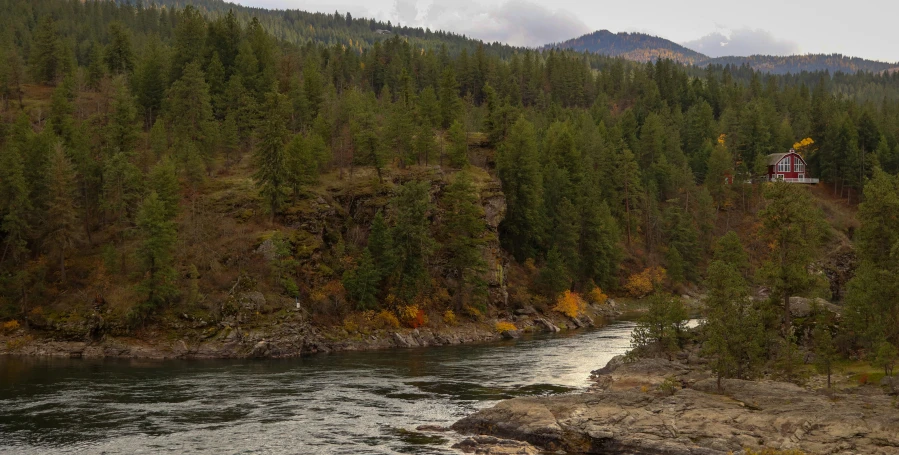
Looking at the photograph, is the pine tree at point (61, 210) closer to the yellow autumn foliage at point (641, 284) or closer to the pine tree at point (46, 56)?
the pine tree at point (46, 56)

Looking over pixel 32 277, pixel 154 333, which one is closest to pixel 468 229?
pixel 154 333

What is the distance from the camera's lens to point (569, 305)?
8919cm

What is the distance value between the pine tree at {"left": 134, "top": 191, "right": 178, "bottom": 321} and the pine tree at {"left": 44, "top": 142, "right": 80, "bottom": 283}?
31.4 feet

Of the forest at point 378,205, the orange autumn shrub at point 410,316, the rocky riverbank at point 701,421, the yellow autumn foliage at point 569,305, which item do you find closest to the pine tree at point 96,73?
the forest at point 378,205

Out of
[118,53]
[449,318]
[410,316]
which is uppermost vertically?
[118,53]

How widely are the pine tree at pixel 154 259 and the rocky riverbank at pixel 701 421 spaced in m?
39.1

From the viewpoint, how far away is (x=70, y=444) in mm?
34469

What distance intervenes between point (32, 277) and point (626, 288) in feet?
250

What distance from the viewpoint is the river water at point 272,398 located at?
3519cm

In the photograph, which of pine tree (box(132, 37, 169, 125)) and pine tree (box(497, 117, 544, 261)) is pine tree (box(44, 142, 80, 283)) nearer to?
pine tree (box(132, 37, 169, 125))

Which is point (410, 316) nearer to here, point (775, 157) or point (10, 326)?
point (10, 326)

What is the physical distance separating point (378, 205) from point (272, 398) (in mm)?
40270

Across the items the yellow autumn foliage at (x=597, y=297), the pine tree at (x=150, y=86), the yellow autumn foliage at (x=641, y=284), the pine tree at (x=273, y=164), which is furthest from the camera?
the yellow autumn foliage at (x=641, y=284)

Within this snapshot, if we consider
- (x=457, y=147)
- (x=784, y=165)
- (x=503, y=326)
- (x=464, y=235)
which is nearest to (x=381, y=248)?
(x=464, y=235)
